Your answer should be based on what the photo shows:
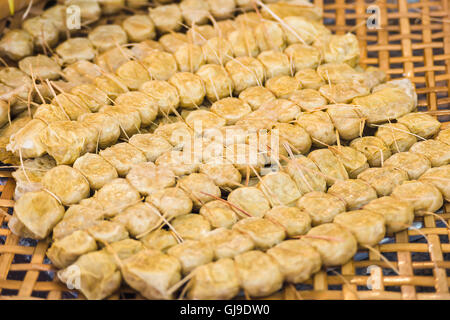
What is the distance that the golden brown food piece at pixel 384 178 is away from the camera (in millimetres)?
1291

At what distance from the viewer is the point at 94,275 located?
3.51 feet

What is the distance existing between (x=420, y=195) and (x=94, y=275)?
2.60ft

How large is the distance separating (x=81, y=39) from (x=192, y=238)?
2.95ft

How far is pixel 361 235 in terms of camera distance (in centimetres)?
115

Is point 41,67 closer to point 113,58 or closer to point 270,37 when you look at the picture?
point 113,58

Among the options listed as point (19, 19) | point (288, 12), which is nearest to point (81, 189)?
point (19, 19)

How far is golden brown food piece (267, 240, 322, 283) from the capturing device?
3.54ft

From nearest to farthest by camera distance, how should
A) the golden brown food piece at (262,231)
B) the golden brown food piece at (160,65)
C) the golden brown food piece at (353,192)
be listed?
1. the golden brown food piece at (262,231)
2. the golden brown food piece at (353,192)
3. the golden brown food piece at (160,65)

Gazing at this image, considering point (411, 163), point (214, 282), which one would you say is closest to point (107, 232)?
point (214, 282)

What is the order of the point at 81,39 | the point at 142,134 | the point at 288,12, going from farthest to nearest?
the point at 288,12, the point at 81,39, the point at 142,134

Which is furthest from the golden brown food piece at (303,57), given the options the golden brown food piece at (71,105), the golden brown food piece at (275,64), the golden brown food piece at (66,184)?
the golden brown food piece at (66,184)

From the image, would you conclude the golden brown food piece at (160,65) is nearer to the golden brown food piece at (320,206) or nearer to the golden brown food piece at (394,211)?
the golden brown food piece at (320,206)

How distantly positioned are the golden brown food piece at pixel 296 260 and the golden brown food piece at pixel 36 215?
0.52 meters
